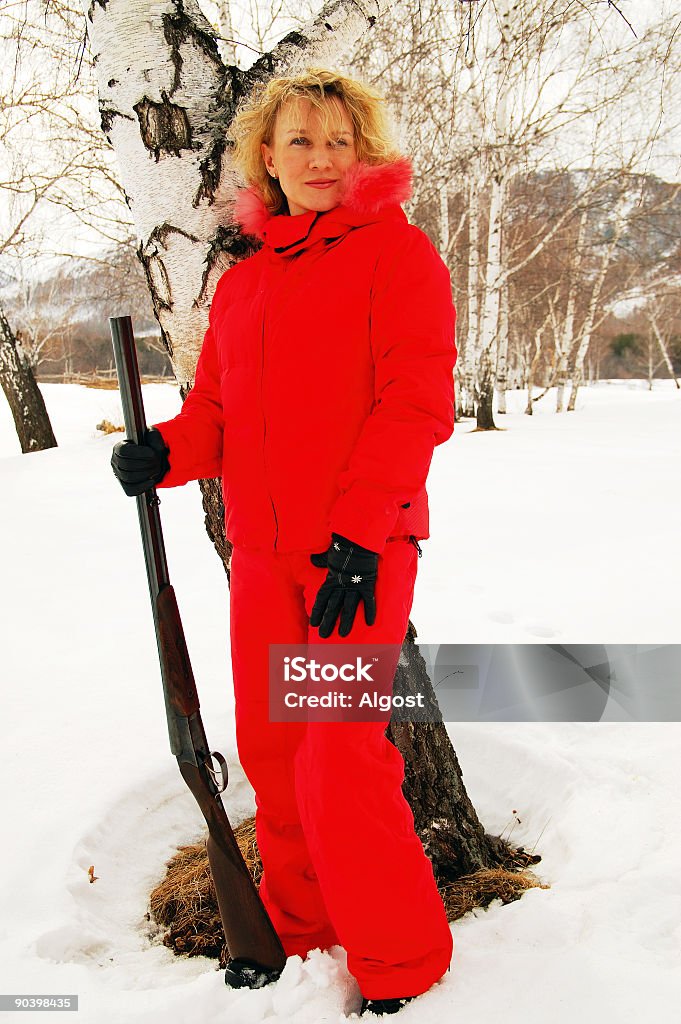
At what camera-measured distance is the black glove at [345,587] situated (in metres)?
1.42

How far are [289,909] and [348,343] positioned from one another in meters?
1.40

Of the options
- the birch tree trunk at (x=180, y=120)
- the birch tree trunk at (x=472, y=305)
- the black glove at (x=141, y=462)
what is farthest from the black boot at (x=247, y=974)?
the birch tree trunk at (x=472, y=305)

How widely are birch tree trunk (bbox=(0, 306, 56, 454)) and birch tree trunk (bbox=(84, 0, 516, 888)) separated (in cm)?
939

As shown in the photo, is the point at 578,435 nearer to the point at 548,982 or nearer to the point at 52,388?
the point at 548,982

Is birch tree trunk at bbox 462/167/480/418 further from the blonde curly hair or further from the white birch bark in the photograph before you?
the blonde curly hair

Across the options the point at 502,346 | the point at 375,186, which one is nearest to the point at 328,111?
the point at 375,186

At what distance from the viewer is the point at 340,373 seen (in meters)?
1.54

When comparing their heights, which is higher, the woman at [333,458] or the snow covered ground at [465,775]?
the woman at [333,458]

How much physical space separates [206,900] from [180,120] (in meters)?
2.16

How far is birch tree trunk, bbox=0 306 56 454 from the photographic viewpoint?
34.3 ft

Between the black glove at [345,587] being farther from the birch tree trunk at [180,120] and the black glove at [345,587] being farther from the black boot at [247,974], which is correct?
the birch tree trunk at [180,120]

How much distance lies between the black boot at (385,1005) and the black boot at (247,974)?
0.23 meters

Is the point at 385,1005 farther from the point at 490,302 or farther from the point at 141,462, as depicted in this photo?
the point at 490,302

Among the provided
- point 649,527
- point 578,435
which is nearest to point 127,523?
point 649,527
